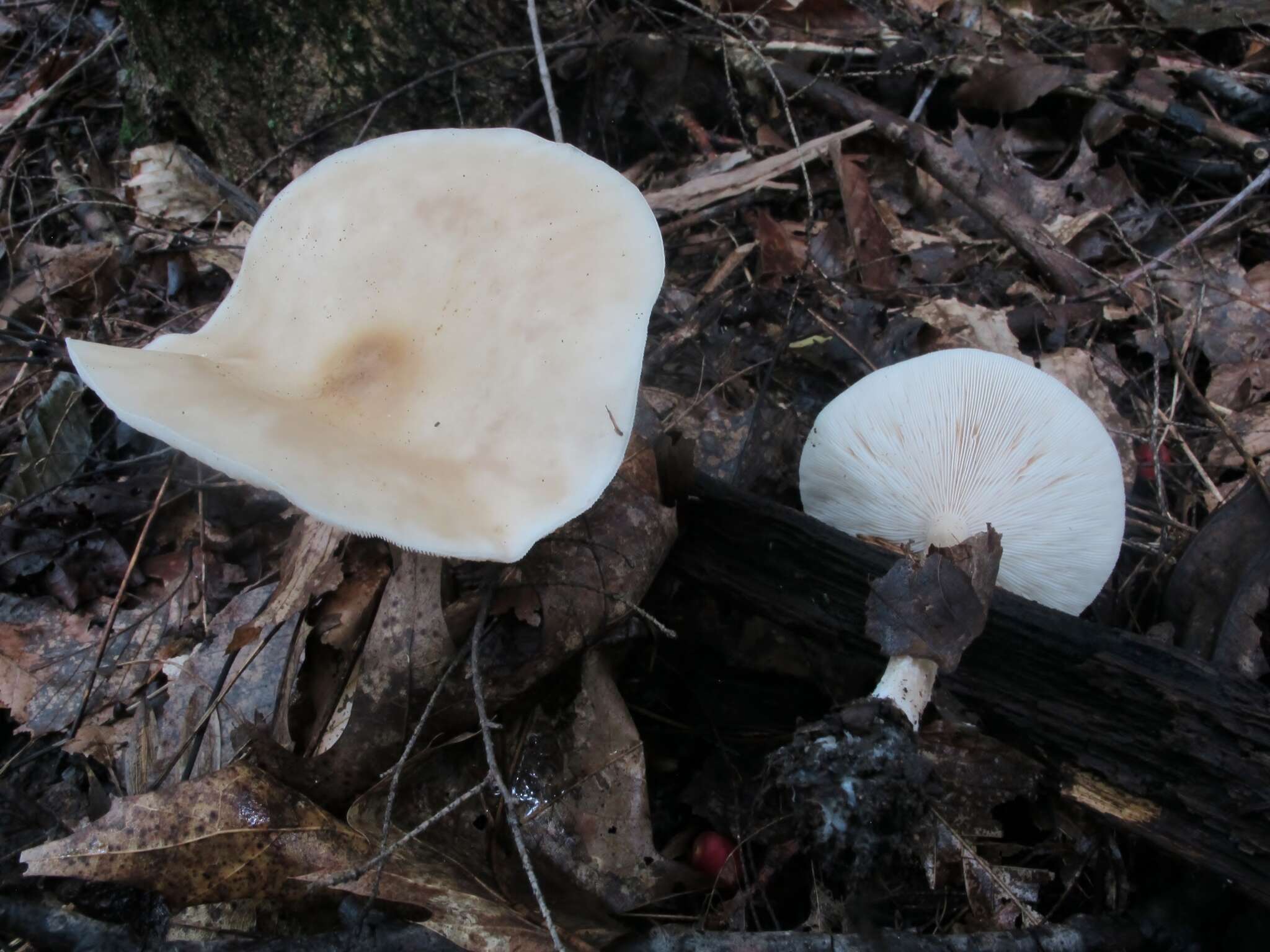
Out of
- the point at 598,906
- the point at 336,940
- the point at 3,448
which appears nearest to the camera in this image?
the point at 336,940

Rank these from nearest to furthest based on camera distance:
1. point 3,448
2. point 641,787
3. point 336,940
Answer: point 336,940
point 641,787
point 3,448

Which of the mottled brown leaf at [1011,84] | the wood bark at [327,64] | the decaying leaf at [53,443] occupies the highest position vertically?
the wood bark at [327,64]

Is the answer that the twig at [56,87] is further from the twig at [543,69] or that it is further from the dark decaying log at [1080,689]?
the dark decaying log at [1080,689]

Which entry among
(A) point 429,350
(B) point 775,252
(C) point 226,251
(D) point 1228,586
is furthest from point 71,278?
(D) point 1228,586

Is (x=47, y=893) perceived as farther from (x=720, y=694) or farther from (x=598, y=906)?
(x=720, y=694)

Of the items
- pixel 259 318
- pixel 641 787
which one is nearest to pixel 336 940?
pixel 641 787

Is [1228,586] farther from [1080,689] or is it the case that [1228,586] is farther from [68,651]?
[68,651]

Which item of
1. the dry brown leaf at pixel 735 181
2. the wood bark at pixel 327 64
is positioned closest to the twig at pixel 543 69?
the wood bark at pixel 327 64
